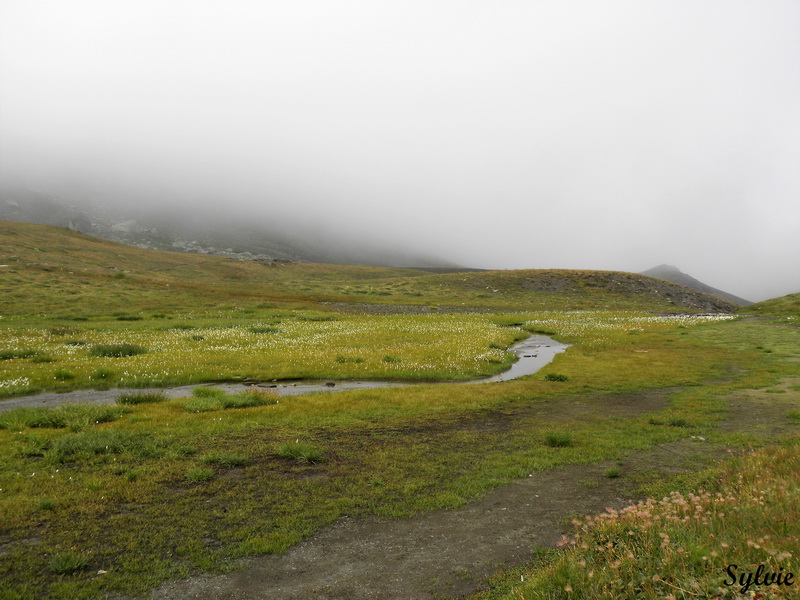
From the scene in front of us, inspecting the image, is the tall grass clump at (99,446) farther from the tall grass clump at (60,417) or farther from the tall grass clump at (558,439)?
the tall grass clump at (558,439)

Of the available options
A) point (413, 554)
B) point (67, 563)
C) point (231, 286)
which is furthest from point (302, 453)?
point (231, 286)

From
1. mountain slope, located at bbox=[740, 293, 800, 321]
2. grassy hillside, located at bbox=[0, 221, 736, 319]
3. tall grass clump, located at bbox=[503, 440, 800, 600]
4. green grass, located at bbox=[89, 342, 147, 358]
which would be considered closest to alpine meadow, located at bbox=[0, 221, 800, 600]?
tall grass clump, located at bbox=[503, 440, 800, 600]

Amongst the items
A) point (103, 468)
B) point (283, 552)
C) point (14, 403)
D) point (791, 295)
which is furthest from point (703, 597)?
point (791, 295)

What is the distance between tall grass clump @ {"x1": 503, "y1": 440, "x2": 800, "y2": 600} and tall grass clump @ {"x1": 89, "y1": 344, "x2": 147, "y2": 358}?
3275 centimetres

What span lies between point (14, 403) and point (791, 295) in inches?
4870

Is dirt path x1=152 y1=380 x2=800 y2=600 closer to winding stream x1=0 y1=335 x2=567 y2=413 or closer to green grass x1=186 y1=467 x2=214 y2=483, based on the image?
green grass x1=186 y1=467 x2=214 y2=483

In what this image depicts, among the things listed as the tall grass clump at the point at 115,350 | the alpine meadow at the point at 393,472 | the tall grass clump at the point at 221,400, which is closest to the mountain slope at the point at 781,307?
the alpine meadow at the point at 393,472

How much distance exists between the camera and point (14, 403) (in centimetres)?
1984

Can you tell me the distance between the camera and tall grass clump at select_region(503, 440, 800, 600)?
4914 mm

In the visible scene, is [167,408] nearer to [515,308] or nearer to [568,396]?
[568,396]

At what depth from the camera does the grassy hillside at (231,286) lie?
66.3 meters

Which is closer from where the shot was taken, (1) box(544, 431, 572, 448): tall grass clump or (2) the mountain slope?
(1) box(544, 431, 572, 448): tall grass clump

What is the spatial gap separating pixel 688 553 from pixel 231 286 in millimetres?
112879

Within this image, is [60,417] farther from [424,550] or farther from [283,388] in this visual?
[424,550]
